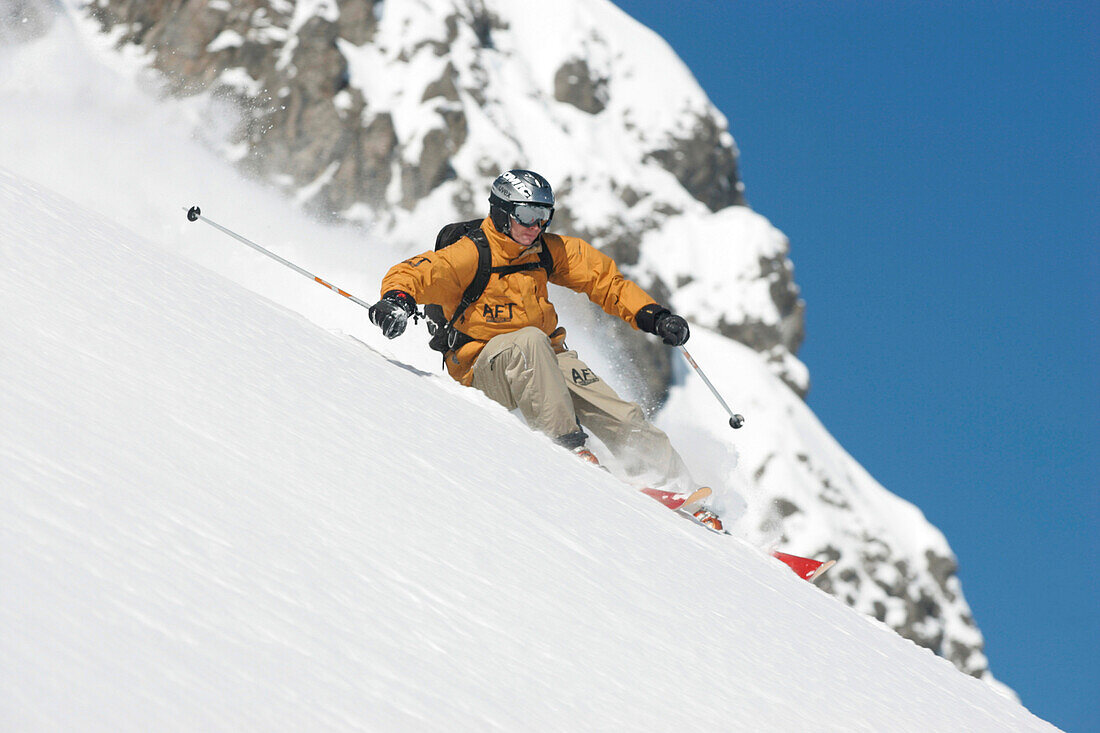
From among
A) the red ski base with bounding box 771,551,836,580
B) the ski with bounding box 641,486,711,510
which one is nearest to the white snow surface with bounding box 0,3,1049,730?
the ski with bounding box 641,486,711,510

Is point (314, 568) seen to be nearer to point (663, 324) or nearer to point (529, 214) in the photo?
point (529, 214)

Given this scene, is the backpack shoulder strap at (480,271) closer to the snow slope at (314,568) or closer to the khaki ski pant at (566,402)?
the khaki ski pant at (566,402)

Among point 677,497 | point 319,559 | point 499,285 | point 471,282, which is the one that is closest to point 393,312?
point 471,282

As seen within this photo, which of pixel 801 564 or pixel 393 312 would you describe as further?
pixel 801 564

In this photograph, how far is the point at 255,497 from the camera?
2.43m

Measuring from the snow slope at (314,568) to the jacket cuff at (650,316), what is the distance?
1587 mm

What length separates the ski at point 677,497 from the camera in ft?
17.7

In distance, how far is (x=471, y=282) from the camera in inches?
222

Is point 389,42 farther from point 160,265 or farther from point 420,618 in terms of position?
point 420,618

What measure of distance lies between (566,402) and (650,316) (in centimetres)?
82

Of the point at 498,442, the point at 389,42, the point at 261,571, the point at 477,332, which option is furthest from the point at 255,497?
the point at 389,42

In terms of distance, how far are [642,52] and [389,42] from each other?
12.8 metres

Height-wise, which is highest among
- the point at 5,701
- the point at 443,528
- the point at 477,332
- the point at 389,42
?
the point at 389,42

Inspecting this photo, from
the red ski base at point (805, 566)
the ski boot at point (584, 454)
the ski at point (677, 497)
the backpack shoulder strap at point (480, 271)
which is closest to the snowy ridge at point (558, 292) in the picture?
the red ski base at point (805, 566)
